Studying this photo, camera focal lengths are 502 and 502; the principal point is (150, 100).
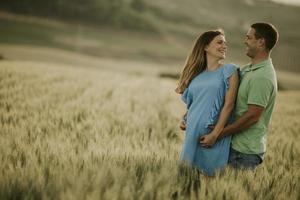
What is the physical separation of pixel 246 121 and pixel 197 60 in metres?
0.71

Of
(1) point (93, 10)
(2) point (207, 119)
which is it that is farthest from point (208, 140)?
(1) point (93, 10)

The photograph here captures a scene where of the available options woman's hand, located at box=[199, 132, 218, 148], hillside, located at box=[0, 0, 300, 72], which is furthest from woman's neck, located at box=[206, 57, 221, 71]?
hillside, located at box=[0, 0, 300, 72]

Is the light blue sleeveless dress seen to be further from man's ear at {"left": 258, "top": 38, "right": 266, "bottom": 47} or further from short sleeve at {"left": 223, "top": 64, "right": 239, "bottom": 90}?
man's ear at {"left": 258, "top": 38, "right": 266, "bottom": 47}

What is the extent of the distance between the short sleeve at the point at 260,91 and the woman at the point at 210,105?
14cm

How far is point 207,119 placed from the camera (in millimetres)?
4016

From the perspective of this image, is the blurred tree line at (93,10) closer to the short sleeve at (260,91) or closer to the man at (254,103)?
the man at (254,103)

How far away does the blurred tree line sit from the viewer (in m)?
51.7

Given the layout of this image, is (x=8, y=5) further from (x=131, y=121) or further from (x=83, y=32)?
(x=131, y=121)

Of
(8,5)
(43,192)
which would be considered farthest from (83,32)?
(43,192)

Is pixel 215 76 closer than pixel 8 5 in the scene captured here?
Yes

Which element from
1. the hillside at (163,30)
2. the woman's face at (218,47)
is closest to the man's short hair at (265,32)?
the woman's face at (218,47)

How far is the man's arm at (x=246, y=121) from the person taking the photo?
387cm

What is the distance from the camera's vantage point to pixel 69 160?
3568 mm

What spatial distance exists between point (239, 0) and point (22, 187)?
74.5 meters
